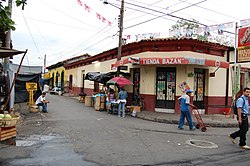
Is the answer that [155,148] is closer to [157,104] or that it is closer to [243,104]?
[243,104]

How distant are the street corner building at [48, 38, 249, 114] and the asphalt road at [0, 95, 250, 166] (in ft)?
14.7

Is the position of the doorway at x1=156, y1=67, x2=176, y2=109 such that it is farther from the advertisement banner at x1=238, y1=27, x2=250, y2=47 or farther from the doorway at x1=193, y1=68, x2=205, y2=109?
the advertisement banner at x1=238, y1=27, x2=250, y2=47

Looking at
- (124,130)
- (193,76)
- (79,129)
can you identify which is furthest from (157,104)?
(79,129)

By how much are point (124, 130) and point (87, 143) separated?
8.45ft

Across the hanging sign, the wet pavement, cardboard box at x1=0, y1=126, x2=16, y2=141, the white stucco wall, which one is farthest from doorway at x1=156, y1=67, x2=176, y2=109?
cardboard box at x1=0, y1=126, x2=16, y2=141

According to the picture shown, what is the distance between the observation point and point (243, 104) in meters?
7.45

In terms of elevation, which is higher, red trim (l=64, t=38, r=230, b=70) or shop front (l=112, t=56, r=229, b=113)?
red trim (l=64, t=38, r=230, b=70)

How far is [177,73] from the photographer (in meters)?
A: 14.5

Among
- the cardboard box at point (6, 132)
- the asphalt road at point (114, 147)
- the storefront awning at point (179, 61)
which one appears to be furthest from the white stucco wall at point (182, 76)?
the cardboard box at point (6, 132)

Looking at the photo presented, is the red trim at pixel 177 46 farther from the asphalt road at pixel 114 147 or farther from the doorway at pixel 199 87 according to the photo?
the asphalt road at pixel 114 147

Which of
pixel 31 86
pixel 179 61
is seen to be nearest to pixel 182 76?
pixel 179 61

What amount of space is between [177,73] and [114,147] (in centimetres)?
856

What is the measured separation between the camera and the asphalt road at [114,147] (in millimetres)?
5812

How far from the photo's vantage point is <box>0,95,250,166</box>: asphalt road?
5812 mm
